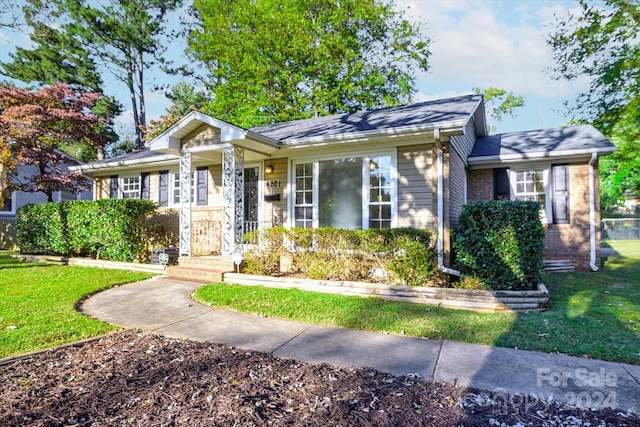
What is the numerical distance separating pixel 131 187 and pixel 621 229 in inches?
930

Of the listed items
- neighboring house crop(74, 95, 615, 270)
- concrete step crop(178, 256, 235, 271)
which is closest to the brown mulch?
neighboring house crop(74, 95, 615, 270)

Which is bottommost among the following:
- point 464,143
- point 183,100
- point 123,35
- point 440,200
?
point 440,200

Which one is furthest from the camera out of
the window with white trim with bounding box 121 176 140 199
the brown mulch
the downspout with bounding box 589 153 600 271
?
the window with white trim with bounding box 121 176 140 199

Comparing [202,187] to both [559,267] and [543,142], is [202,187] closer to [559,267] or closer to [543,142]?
[559,267]

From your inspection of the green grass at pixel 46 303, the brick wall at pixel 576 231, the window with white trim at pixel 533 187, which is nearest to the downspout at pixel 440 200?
the window with white trim at pixel 533 187

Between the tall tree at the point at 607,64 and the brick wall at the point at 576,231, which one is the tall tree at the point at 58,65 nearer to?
the brick wall at the point at 576,231

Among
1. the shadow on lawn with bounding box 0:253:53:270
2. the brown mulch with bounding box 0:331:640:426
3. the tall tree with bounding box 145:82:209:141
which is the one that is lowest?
the brown mulch with bounding box 0:331:640:426

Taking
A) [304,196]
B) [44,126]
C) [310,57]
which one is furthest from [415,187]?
→ [310,57]

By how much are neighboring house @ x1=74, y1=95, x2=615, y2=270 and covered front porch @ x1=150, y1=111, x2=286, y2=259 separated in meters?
0.03

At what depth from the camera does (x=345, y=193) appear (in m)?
8.02

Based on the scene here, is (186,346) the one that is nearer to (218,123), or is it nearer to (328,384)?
(328,384)

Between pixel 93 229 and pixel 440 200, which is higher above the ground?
pixel 440 200

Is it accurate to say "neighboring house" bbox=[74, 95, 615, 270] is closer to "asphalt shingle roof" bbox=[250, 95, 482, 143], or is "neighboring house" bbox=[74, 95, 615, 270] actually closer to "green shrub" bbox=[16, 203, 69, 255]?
"asphalt shingle roof" bbox=[250, 95, 482, 143]

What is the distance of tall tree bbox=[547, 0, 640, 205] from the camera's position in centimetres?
1068
